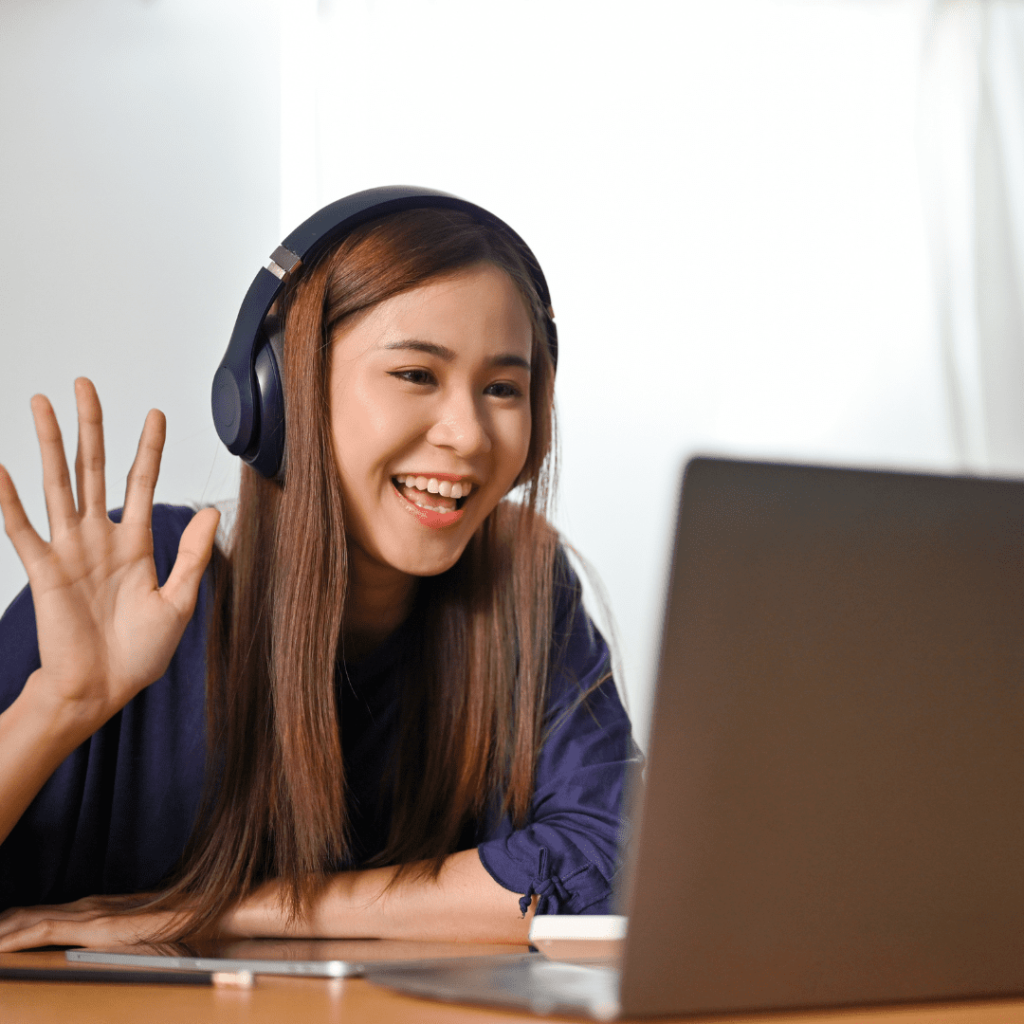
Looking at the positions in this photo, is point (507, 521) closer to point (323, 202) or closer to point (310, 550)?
point (310, 550)

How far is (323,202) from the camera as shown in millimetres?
2428

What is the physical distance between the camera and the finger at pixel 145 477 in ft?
3.13

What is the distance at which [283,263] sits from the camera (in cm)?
100

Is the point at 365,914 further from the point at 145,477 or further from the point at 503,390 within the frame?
the point at 503,390

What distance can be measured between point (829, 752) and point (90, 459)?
2.50 ft

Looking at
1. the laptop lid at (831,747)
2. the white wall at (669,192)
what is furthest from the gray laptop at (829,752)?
the white wall at (669,192)

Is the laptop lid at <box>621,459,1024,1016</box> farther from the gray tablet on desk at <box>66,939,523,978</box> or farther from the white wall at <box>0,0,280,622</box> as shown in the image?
the white wall at <box>0,0,280,622</box>

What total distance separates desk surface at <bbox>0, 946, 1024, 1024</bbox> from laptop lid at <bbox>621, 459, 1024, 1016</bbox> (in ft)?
0.04

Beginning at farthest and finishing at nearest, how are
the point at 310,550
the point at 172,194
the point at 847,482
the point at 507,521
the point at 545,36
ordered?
the point at 545,36, the point at 172,194, the point at 507,521, the point at 310,550, the point at 847,482

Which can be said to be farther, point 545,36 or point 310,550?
point 545,36

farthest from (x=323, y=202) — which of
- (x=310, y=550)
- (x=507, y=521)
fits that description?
(x=310, y=550)

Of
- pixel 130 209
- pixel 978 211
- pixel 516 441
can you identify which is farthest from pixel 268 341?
pixel 978 211

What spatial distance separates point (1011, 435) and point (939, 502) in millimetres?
2753

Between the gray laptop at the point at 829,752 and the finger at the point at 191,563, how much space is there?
0.60 meters
